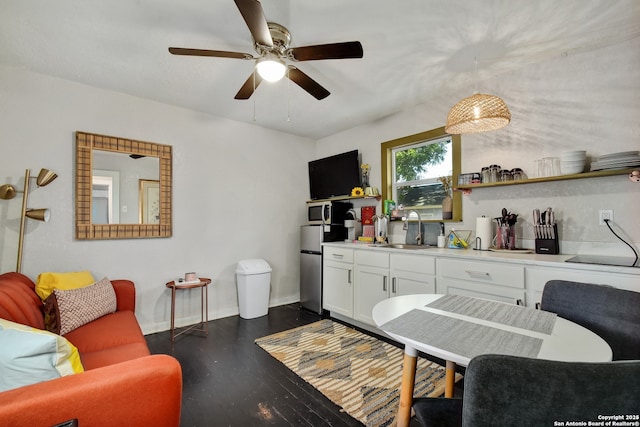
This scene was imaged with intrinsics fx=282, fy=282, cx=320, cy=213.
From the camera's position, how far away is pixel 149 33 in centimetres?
204

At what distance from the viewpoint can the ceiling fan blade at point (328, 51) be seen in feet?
5.55

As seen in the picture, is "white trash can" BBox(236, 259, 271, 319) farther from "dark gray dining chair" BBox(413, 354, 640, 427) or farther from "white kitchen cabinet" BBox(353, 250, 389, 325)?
"dark gray dining chair" BBox(413, 354, 640, 427)

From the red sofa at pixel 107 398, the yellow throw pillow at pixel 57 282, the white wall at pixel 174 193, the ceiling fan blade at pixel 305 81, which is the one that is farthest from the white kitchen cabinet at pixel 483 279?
the yellow throw pillow at pixel 57 282

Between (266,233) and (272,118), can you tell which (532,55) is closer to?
(272,118)

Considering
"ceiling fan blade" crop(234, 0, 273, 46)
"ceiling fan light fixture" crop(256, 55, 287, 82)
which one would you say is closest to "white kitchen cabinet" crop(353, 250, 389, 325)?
"ceiling fan light fixture" crop(256, 55, 287, 82)

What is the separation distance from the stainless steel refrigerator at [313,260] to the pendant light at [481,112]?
2.10 meters

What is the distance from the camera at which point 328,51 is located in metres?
1.76

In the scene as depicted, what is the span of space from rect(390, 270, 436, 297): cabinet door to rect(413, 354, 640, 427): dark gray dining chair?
1996mm

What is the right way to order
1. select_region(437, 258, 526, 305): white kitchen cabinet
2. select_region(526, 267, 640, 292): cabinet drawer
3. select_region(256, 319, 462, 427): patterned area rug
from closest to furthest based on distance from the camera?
select_region(526, 267, 640, 292): cabinet drawer, select_region(256, 319, 462, 427): patterned area rug, select_region(437, 258, 526, 305): white kitchen cabinet

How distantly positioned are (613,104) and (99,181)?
450 centimetres

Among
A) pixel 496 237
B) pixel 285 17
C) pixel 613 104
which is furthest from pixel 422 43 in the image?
pixel 496 237

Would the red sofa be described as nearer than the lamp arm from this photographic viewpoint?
Yes

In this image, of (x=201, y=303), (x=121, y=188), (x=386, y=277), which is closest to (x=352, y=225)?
(x=386, y=277)

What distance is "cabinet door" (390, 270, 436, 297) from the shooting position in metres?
2.53
